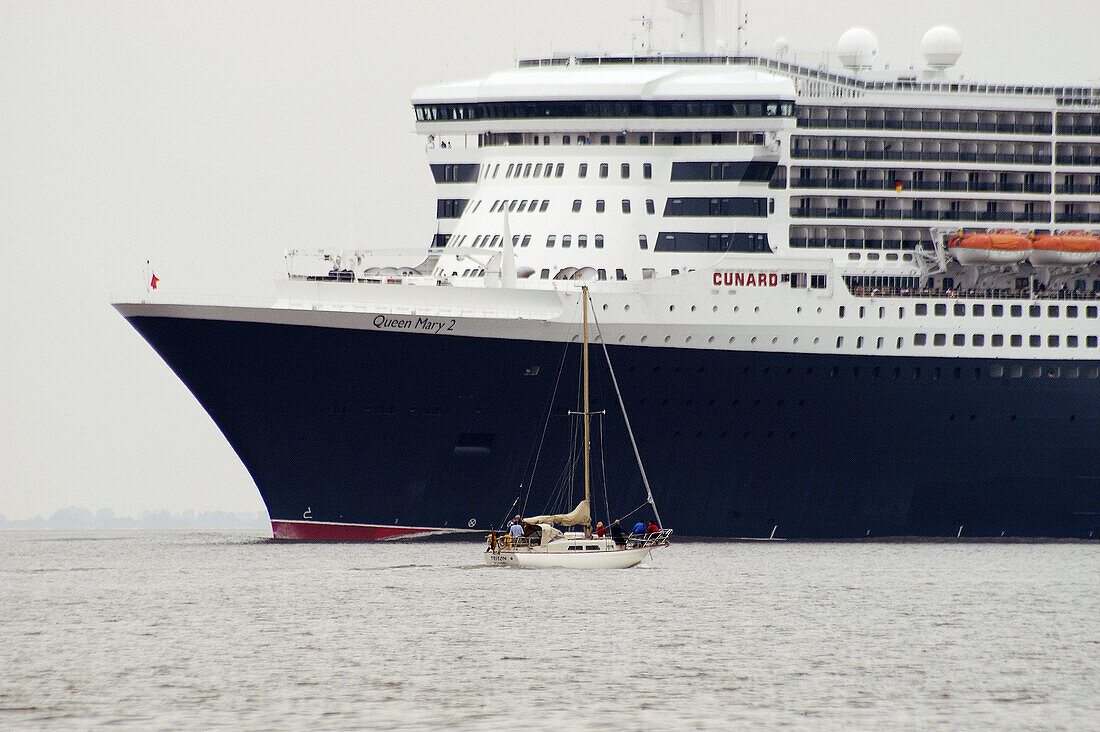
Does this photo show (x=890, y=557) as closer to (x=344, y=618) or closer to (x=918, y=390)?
(x=918, y=390)

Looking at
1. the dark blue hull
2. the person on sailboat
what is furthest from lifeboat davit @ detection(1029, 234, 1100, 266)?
the person on sailboat

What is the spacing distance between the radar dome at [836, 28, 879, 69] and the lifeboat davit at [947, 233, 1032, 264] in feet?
28.2

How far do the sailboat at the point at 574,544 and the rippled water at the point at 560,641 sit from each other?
54 cm

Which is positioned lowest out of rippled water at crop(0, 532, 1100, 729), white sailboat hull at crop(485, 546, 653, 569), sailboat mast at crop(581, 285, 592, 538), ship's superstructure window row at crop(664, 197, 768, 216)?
rippled water at crop(0, 532, 1100, 729)

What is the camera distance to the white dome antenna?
62719mm

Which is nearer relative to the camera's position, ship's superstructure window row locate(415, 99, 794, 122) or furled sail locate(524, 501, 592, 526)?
furled sail locate(524, 501, 592, 526)

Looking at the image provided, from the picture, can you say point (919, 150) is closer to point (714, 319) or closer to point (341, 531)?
point (714, 319)

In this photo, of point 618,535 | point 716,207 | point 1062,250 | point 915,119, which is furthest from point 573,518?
point 1062,250

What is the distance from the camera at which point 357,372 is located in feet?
177

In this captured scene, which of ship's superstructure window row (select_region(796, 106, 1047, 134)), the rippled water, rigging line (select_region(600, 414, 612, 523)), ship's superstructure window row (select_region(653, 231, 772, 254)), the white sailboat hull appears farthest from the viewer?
ship's superstructure window row (select_region(796, 106, 1047, 134))

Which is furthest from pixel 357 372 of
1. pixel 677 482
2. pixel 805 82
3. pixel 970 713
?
pixel 970 713

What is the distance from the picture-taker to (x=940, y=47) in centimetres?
6272

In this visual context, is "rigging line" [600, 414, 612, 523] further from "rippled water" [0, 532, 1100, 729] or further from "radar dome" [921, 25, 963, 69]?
"radar dome" [921, 25, 963, 69]

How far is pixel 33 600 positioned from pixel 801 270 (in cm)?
2412
